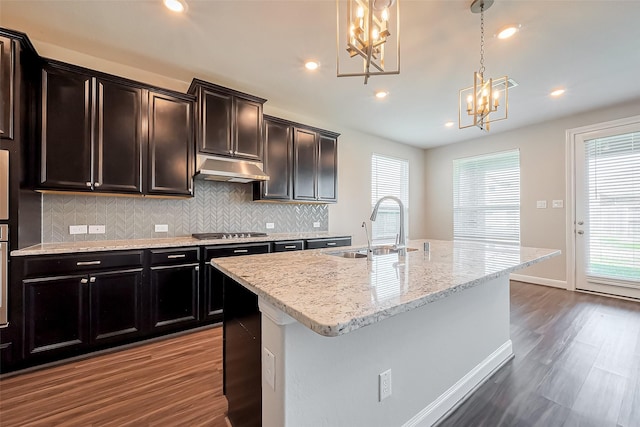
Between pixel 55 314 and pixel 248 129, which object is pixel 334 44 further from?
pixel 55 314

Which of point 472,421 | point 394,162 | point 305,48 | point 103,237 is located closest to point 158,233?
point 103,237

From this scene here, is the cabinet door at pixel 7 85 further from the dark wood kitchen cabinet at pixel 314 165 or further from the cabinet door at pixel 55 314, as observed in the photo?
the dark wood kitchen cabinet at pixel 314 165

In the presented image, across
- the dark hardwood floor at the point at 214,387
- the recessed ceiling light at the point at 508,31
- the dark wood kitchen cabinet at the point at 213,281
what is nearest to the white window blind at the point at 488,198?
the dark hardwood floor at the point at 214,387

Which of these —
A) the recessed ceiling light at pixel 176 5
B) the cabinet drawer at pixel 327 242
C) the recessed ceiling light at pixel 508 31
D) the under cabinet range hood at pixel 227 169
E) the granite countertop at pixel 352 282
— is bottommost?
the cabinet drawer at pixel 327 242

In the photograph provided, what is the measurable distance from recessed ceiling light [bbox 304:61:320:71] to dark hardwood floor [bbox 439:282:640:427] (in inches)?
119

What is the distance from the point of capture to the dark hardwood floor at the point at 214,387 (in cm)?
155

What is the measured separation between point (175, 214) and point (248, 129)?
129cm

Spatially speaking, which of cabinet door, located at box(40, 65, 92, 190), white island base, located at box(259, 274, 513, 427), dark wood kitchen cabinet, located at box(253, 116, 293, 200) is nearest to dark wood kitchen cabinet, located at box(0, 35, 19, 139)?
cabinet door, located at box(40, 65, 92, 190)

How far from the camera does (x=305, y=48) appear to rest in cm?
247

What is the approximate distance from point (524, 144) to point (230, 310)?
5310mm

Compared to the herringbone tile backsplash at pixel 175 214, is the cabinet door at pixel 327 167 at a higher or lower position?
higher

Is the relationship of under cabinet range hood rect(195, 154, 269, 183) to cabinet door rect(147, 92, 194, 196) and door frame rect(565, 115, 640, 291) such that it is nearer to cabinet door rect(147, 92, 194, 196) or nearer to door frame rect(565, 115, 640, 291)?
cabinet door rect(147, 92, 194, 196)

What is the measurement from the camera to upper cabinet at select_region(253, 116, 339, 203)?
3.53 meters

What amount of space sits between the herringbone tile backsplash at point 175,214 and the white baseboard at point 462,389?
281 centimetres
